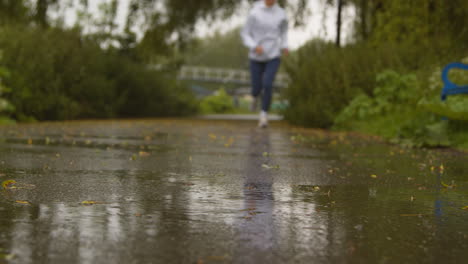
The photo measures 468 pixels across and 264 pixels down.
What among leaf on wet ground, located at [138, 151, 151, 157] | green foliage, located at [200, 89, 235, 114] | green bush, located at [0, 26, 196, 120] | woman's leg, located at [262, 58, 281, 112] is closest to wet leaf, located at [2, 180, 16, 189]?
leaf on wet ground, located at [138, 151, 151, 157]

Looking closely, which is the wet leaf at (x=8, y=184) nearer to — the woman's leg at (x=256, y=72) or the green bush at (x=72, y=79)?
the woman's leg at (x=256, y=72)

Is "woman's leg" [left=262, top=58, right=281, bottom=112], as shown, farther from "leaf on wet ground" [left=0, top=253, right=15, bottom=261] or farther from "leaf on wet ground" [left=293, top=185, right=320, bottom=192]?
"leaf on wet ground" [left=0, top=253, right=15, bottom=261]

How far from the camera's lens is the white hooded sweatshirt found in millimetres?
13766

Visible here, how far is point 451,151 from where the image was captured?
340 inches

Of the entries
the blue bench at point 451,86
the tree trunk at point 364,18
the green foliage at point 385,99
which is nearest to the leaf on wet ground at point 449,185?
the blue bench at point 451,86

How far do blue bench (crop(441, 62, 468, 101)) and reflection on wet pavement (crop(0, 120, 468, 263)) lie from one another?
1.89 metres

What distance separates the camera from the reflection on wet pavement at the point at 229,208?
2.90 meters

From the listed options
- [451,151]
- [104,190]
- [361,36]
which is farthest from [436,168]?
[361,36]

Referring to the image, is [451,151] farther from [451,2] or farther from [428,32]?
[428,32]

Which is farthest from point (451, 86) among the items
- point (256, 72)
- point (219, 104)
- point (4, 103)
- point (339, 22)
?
point (219, 104)

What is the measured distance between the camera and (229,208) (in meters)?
3.98

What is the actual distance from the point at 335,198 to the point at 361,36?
14.5 metres

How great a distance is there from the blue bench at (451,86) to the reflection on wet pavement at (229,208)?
1.89m

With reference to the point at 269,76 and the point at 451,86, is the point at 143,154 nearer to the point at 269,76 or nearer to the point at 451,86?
Answer: the point at 451,86
